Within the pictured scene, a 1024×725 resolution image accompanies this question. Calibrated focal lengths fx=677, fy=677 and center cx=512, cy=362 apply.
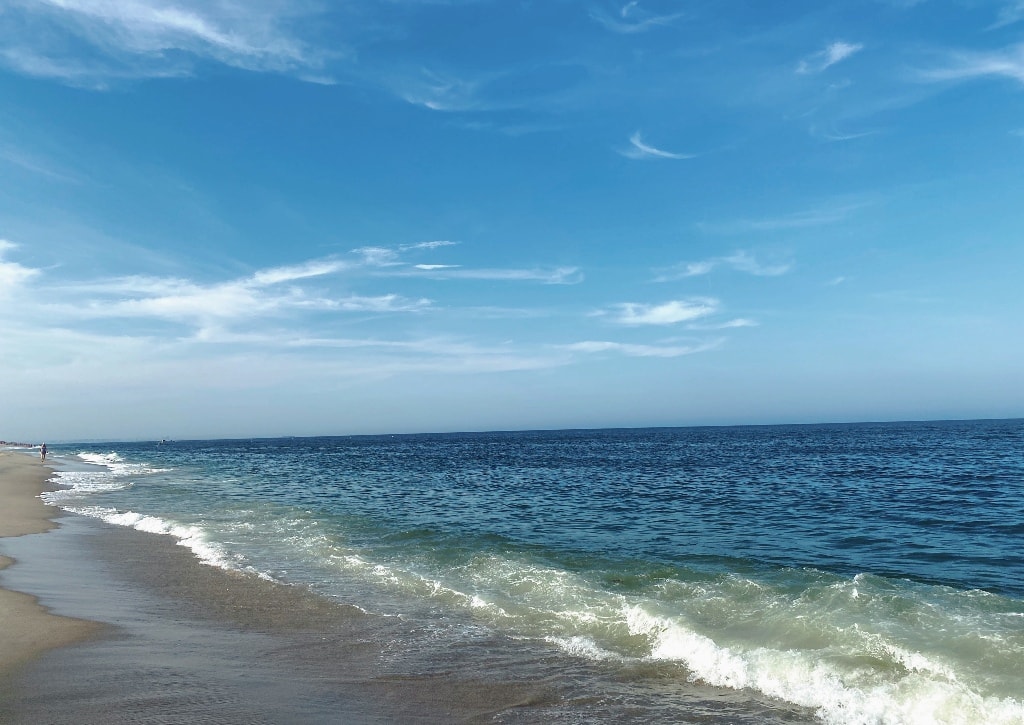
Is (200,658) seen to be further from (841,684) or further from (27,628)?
(841,684)

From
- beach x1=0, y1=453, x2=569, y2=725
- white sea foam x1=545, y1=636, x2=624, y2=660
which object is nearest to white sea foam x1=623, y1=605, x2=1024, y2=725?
white sea foam x1=545, y1=636, x2=624, y2=660

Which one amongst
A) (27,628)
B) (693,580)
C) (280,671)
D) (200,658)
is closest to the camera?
(280,671)

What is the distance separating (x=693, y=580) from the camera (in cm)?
1331

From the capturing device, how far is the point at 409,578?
1391cm

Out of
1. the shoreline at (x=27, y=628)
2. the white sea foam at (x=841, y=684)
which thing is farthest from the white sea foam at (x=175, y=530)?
the white sea foam at (x=841, y=684)

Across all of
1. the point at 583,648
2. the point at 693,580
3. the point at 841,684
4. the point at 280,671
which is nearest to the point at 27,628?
the point at 280,671

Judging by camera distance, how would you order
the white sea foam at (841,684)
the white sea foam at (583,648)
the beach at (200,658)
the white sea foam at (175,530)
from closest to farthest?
the beach at (200,658)
the white sea foam at (841,684)
the white sea foam at (583,648)
the white sea foam at (175,530)

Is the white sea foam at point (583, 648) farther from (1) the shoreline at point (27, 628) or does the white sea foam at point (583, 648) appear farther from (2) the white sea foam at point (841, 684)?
(1) the shoreline at point (27, 628)

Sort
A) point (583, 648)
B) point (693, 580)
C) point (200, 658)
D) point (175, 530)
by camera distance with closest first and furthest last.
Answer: point (200, 658) < point (583, 648) < point (693, 580) < point (175, 530)

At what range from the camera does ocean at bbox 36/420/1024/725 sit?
7.95 m

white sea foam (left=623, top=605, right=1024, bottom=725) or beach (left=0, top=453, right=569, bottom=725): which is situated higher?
beach (left=0, top=453, right=569, bottom=725)

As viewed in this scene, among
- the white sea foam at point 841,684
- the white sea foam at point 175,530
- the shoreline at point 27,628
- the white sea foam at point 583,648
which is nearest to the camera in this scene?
the white sea foam at point 841,684

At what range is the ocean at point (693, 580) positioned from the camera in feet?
26.1

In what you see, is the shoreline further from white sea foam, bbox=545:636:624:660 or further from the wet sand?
white sea foam, bbox=545:636:624:660
